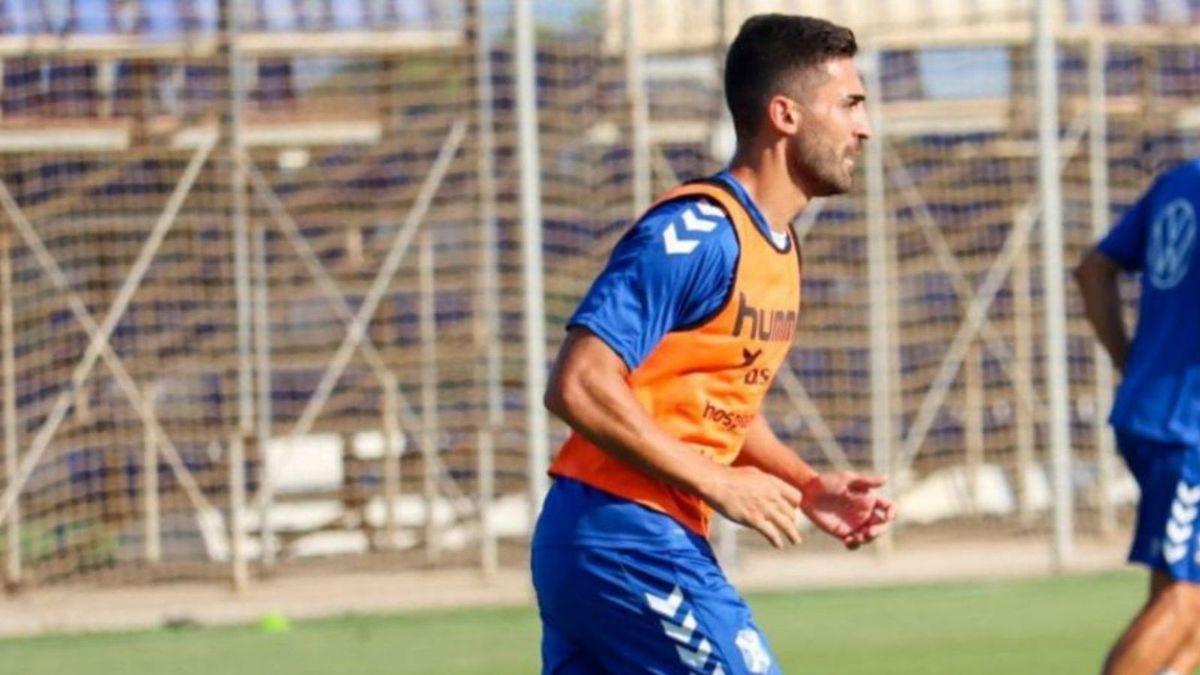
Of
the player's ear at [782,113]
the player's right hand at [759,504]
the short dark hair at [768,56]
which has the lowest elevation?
the player's right hand at [759,504]

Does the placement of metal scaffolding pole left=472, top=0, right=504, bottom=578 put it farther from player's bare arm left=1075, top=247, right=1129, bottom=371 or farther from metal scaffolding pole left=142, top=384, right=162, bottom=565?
player's bare arm left=1075, top=247, right=1129, bottom=371

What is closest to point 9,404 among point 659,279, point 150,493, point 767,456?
point 150,493

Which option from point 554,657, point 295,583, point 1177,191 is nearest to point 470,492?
point 295,583

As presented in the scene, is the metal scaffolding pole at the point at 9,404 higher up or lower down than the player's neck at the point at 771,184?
lower down

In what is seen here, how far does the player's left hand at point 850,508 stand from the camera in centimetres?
556

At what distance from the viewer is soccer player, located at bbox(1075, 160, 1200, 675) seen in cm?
689

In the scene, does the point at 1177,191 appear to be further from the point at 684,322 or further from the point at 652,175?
the point at 652,175

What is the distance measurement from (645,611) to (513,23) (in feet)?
29.1

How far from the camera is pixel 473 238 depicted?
14.6m

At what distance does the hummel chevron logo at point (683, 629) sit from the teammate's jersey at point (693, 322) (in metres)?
0.22

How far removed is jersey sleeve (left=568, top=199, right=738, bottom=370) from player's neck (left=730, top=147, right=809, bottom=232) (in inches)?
11.0

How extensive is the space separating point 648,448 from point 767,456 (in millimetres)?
929

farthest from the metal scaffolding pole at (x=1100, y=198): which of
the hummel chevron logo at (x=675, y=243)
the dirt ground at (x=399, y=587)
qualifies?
the hummel chevron logo at (x=675, y=243)

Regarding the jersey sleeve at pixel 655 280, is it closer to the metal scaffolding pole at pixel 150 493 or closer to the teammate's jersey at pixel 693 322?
the teammate's jersey at pixel 693 322
